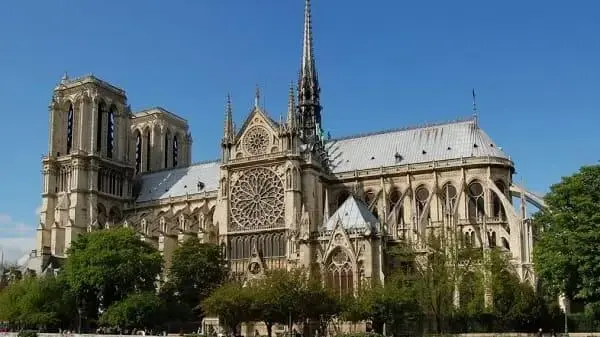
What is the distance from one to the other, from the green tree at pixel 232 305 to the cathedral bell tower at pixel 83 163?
29.1 metres

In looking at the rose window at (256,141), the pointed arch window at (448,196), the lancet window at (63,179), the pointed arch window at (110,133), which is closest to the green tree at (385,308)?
the pointed arch window at (448,196)

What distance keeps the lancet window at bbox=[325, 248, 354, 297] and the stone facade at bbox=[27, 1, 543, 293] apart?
0.30 feet

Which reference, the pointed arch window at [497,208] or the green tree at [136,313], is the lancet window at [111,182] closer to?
the green tree at [136,313]

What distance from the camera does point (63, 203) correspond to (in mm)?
77375

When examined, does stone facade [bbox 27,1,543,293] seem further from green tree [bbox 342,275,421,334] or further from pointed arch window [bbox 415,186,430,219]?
green tree [bbox 342,275,421,334]

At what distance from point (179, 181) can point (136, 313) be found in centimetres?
2986

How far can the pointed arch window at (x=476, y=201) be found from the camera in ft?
200

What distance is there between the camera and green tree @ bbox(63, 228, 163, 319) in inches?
2223

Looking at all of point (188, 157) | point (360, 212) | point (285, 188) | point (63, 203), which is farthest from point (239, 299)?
point (188, 157)

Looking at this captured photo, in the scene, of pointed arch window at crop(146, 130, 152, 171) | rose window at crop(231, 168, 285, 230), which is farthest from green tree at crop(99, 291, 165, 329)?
pointed arch window at crop(146, 130, 152, 171)

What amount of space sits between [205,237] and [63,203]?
18.0 m

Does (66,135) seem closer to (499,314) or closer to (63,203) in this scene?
(63,203)

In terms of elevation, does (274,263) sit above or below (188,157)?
below

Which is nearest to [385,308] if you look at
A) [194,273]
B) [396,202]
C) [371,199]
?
[194,273]
